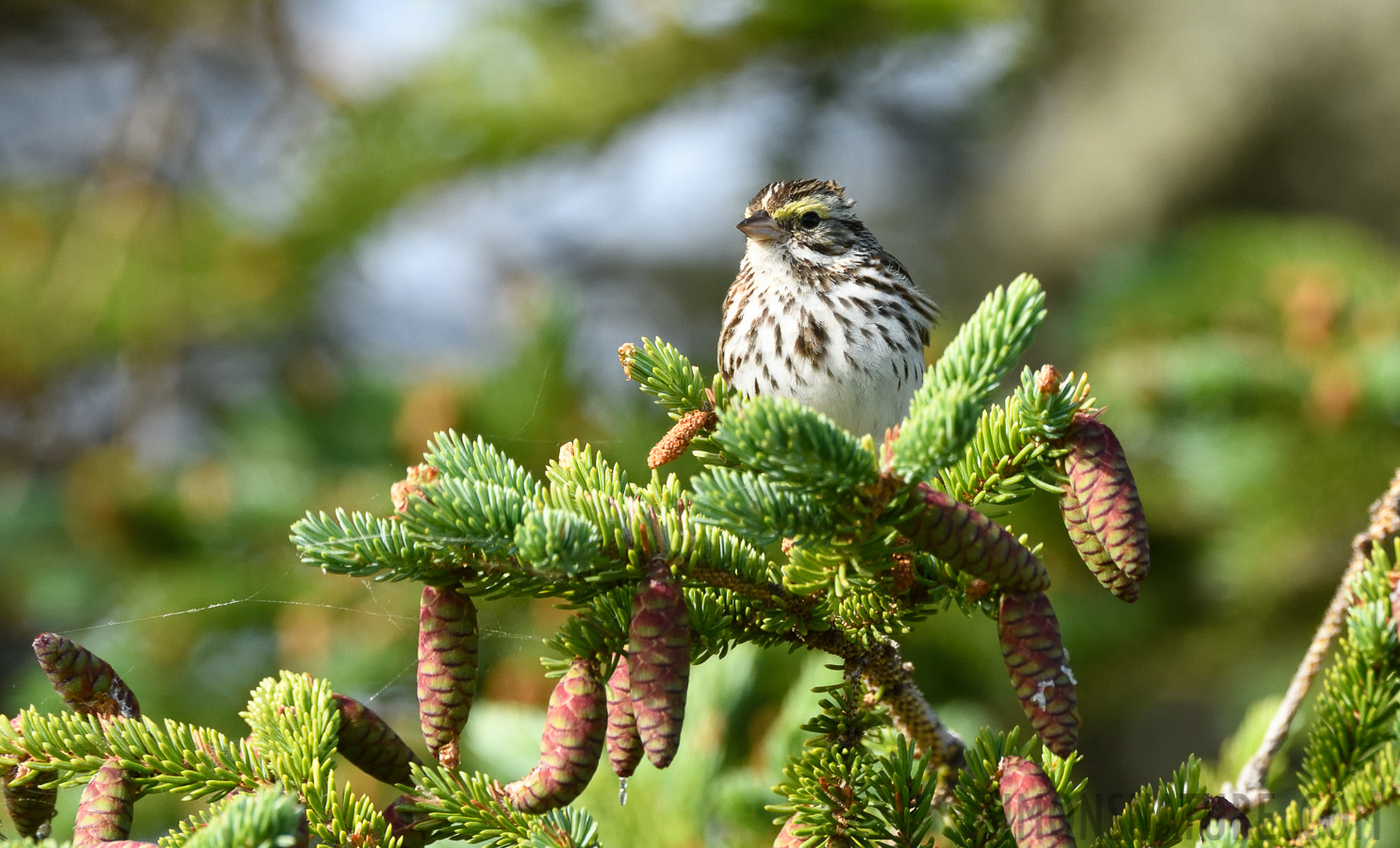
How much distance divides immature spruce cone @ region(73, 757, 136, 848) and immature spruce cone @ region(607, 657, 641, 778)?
504 mm

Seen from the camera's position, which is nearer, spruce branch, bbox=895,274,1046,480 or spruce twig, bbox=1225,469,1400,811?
spruce branch, bbox=895,274,1046,480

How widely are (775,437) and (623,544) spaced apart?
0.70 ft

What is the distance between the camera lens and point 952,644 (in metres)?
3.77

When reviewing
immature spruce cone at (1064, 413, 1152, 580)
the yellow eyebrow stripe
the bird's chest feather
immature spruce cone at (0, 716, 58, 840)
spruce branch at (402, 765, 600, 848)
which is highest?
the yellow eyebrow stripe

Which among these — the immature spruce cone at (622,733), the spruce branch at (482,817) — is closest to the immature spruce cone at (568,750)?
the immature spruce cone at (622,733)

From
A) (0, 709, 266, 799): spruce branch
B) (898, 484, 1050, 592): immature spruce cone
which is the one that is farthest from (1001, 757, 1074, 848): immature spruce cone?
(0, 709, 266, 799): spruce branch

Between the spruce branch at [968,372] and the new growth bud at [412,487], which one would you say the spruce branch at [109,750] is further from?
the spruce branch at [968,372]

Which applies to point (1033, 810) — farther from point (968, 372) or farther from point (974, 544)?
point (968, 372)

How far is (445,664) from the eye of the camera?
1.26 metres

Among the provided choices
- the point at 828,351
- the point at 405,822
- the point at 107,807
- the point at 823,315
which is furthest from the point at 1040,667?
the point at 823,315

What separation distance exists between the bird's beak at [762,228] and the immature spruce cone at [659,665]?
2063 mm

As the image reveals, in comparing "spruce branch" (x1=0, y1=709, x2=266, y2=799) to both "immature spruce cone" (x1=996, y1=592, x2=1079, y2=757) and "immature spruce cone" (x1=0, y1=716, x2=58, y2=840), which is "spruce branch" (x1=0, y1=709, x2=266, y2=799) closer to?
"immature spruce cone" (x1=0, y1=716, x2=58, y2=840)

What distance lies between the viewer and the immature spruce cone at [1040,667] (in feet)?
3.87

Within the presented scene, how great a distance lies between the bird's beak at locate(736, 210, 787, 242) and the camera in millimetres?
3158
